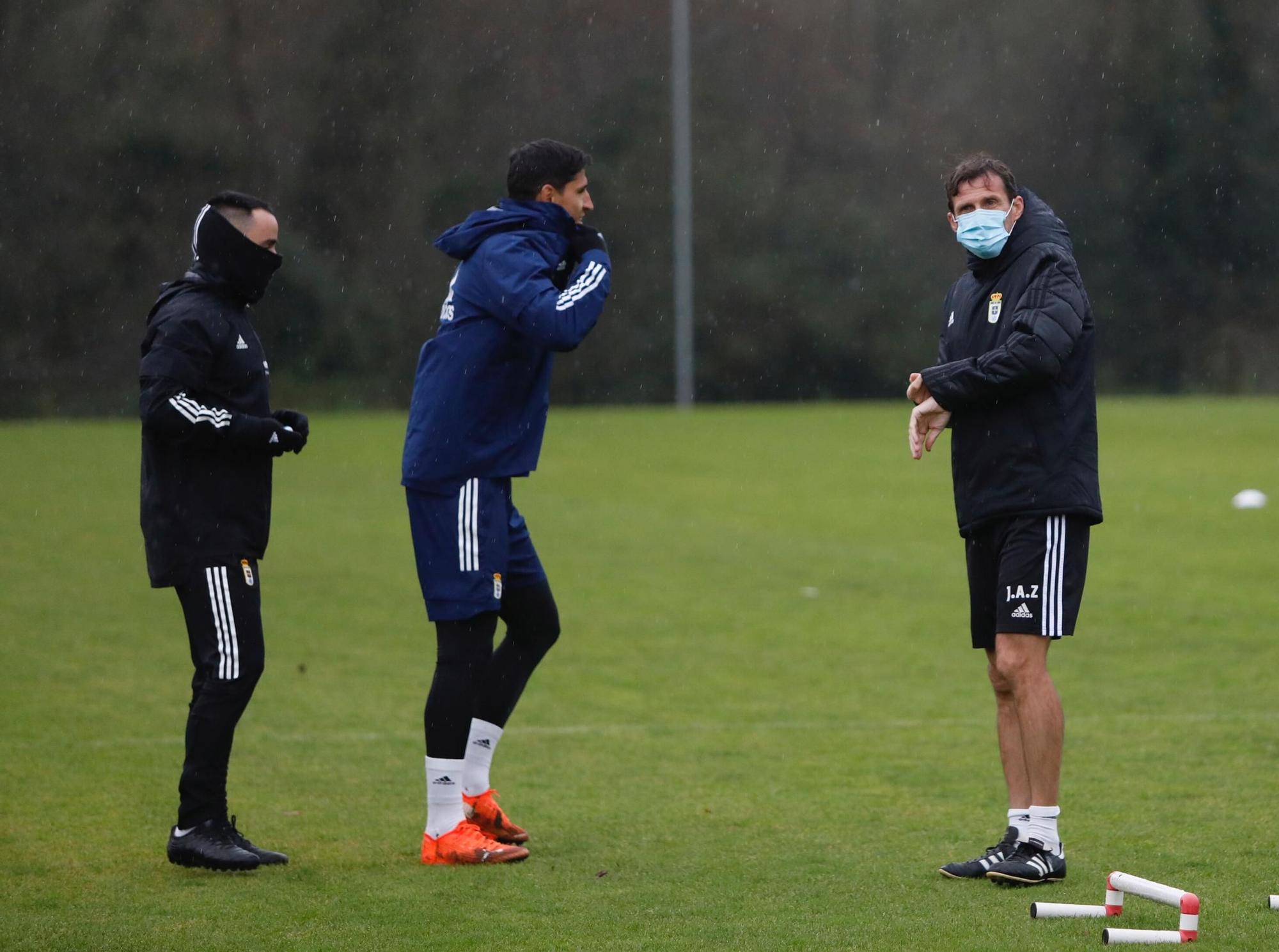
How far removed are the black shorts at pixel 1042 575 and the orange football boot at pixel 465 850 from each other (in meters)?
1.58

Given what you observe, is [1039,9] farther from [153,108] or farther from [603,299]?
[603,299]

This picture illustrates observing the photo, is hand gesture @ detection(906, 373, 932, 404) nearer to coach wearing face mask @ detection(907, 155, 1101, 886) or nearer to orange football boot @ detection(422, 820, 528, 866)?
coach wearing face mask @ detection(907, 155, 1101, 886)

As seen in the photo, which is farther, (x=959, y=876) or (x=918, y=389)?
(x=918, y=389)

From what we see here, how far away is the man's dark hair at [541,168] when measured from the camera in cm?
534

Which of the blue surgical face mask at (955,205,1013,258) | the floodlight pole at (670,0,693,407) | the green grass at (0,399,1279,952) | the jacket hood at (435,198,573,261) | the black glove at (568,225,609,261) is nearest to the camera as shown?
the green grass at (0,399,1279,952)

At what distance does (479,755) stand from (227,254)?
173 centimetres

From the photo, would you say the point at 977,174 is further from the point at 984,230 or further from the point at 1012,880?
the point at 1012,880

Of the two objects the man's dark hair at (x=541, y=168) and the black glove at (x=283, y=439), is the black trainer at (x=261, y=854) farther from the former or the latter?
the man's dark hair at (x=541, y=168)

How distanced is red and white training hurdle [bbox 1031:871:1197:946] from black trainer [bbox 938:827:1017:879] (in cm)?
44

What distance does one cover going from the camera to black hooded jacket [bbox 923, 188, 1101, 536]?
189 inches

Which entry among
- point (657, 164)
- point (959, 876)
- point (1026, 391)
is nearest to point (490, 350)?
point (1026, 391)

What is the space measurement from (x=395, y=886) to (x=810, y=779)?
1964mm

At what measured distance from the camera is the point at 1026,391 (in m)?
4.89

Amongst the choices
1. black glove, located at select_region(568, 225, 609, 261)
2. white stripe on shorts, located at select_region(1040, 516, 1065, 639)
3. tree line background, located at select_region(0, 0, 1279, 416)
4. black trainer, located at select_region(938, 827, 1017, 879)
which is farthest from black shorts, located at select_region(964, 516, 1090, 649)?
tree line background, located at select_region(0, 0, 1279, 416)
